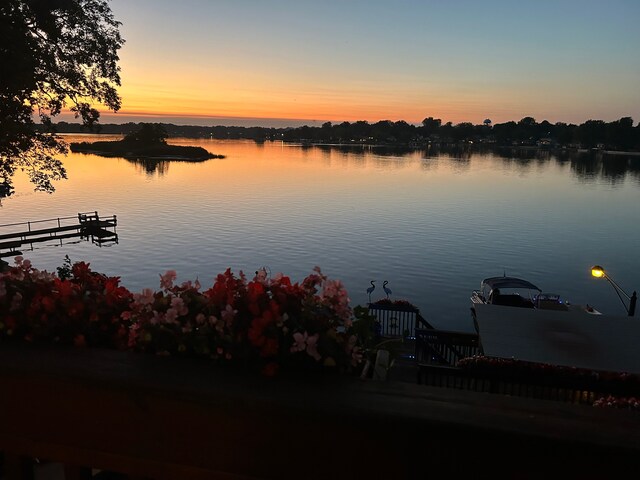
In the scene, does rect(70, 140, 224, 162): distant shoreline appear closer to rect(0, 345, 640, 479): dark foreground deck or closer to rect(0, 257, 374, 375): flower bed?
rect(0, 257, 374, 375): flower bed

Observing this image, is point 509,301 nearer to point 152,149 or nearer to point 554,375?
point 554,375

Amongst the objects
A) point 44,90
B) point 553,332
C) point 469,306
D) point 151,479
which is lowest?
point 469,306

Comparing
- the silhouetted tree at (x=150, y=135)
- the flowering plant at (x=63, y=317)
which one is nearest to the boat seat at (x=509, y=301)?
the flowering plant at (x=63, y=317)

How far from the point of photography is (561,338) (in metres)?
7.94

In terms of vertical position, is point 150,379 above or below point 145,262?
above

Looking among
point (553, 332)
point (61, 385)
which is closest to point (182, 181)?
point (553, 332)

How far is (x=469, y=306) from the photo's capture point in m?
22.3

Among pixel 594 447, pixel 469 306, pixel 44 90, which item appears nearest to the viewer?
pixel 594 447

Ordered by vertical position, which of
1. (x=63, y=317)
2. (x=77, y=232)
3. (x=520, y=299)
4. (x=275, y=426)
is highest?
(x=63, y=317)

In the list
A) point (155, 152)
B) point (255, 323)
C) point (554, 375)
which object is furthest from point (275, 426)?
point (155, 152)

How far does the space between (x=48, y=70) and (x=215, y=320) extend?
14.5 m

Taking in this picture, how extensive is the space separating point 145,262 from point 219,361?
2894 centimetres

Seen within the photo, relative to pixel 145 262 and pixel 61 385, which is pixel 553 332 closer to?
pixel 61 385

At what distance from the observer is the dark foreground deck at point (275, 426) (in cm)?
125
